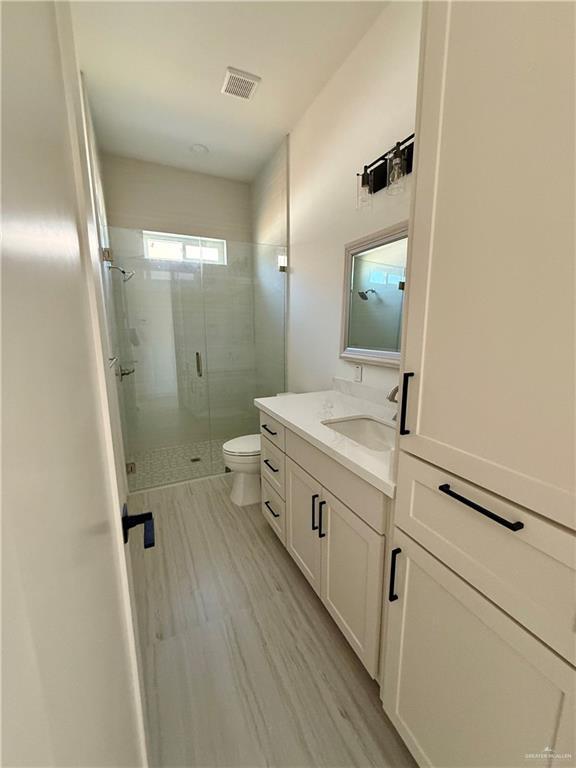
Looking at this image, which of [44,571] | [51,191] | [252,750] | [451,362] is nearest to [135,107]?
[51,191]

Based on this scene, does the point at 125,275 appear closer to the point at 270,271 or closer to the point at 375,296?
the point at 270,271

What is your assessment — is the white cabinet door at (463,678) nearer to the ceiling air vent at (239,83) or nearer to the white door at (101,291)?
the white door at (101,291)

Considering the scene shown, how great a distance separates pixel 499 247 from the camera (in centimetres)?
63

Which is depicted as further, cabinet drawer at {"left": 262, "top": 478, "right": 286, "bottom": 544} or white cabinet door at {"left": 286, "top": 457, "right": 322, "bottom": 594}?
cabinet drawer at {"left": 262, "top": 478, "right": 286, "bottom": 544}

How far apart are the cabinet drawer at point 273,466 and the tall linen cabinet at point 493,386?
0.95 meters

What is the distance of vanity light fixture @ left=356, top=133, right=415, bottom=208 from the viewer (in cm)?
143

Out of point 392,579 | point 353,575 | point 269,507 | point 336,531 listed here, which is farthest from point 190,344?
point 392,579

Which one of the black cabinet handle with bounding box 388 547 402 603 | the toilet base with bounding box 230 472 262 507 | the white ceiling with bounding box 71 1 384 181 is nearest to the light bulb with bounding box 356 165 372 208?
the white ceiling with bounding box 71 1 384 181

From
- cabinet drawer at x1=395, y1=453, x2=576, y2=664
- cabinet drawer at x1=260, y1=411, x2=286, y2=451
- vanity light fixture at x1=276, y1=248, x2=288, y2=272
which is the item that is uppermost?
A: vanity light fixture at x1=276, y1=248, x2=288, y2=272

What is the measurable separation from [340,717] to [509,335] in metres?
1.41

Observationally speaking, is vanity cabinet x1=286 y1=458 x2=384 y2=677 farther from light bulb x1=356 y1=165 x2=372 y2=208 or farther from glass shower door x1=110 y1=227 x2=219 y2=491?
glass shower door x1=110 y1=227 x2=219 y2=491

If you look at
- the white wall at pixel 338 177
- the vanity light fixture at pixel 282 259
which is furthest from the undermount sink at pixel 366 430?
the vanity light fixture at pixel 282 259

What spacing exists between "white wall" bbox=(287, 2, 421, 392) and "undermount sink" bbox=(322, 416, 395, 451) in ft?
0.79

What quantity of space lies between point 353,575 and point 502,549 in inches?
27.1
